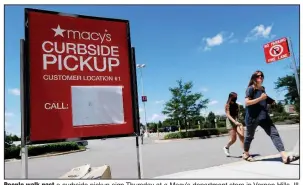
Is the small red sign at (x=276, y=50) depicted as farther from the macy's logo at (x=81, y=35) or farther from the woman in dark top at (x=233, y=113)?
the macy's logo at (x=81, y=35)

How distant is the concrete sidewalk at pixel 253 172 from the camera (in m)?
4.73

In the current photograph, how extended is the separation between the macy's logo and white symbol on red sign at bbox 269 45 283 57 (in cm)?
274

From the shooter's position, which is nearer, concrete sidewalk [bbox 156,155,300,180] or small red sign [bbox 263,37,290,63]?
concrete sidewalk [bbox 156,155,300,180]

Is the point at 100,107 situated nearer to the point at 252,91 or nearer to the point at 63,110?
the point at 63,110

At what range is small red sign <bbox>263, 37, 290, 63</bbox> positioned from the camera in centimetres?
538

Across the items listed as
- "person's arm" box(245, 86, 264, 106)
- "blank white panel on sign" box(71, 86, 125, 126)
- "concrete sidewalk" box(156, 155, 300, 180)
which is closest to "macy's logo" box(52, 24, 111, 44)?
"blank white panel on sign" box(71, 86, 125, 126)

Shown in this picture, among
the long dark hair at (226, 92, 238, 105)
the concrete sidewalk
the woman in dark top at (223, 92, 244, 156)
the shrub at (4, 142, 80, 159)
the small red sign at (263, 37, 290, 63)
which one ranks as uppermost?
the small red sign at (263, 37, 290, 63)

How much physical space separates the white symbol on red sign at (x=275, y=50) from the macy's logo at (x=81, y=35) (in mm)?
2743

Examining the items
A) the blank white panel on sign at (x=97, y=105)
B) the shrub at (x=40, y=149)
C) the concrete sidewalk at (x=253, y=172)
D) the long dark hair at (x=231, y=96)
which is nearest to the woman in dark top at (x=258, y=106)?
the concrete sidewalk at (x=253, y=172)

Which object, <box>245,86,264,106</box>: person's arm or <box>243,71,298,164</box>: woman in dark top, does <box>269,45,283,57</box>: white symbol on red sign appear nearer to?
<box>243,71,298,164</box>: woman in dark top

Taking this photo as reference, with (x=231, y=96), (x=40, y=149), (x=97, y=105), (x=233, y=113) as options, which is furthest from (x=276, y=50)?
(x=40, y=149)

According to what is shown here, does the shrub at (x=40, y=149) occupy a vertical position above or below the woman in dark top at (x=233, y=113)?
below

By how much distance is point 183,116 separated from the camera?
2195 centimetres

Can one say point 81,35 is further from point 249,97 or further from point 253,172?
point 253,172
